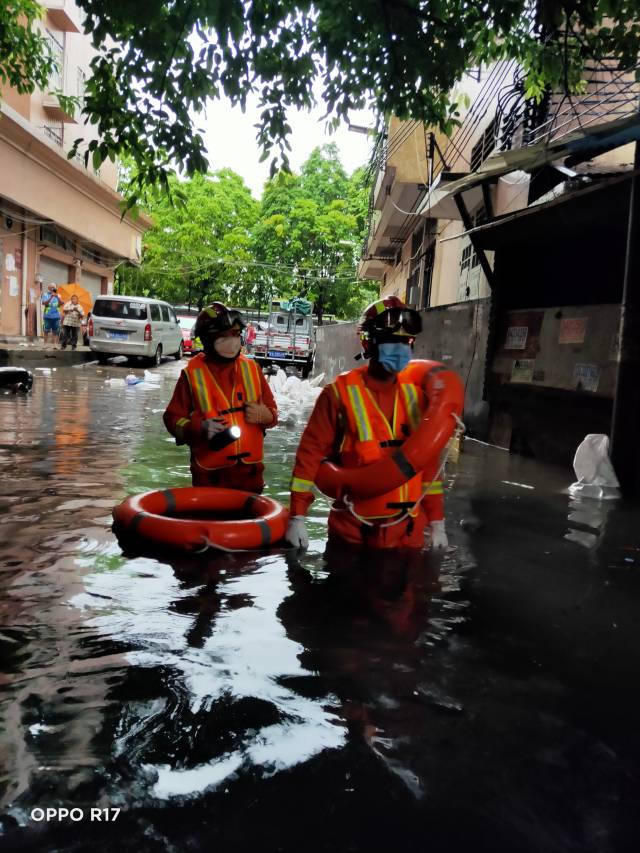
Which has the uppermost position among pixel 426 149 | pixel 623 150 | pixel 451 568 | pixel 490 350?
pixel 426 149

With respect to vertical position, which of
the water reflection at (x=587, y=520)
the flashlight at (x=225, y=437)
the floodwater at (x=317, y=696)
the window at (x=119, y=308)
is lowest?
the water reflection at (x=587, y=520)

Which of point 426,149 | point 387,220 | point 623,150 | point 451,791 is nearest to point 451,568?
point 451,791

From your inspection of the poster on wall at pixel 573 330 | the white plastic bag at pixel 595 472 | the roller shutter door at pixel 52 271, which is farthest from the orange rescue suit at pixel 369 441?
the roller shutter door at pixel 52 271

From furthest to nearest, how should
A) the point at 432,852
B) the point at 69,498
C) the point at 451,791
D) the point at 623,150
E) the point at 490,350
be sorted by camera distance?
the point at 490,350, the point at 623,150, the point at 69,498, the point at 451,791, the point at 432,852

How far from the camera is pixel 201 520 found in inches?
177

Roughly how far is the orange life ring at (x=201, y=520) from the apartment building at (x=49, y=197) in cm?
1687

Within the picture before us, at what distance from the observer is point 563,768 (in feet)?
7.52

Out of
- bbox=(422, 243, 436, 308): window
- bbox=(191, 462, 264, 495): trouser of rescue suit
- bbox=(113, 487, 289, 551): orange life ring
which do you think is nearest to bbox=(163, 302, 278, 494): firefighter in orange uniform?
bbox=(191, 462, 264, 495): trouser of rescue suit

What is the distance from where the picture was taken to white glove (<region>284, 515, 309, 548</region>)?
4426 mm

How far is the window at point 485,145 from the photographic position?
44.8ft

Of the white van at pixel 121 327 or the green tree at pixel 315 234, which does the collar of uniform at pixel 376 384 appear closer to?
the white van at pixel 121 327

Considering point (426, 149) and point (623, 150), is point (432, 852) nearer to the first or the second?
point (623, 150)

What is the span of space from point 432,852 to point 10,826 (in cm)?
110

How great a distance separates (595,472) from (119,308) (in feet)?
56.4
